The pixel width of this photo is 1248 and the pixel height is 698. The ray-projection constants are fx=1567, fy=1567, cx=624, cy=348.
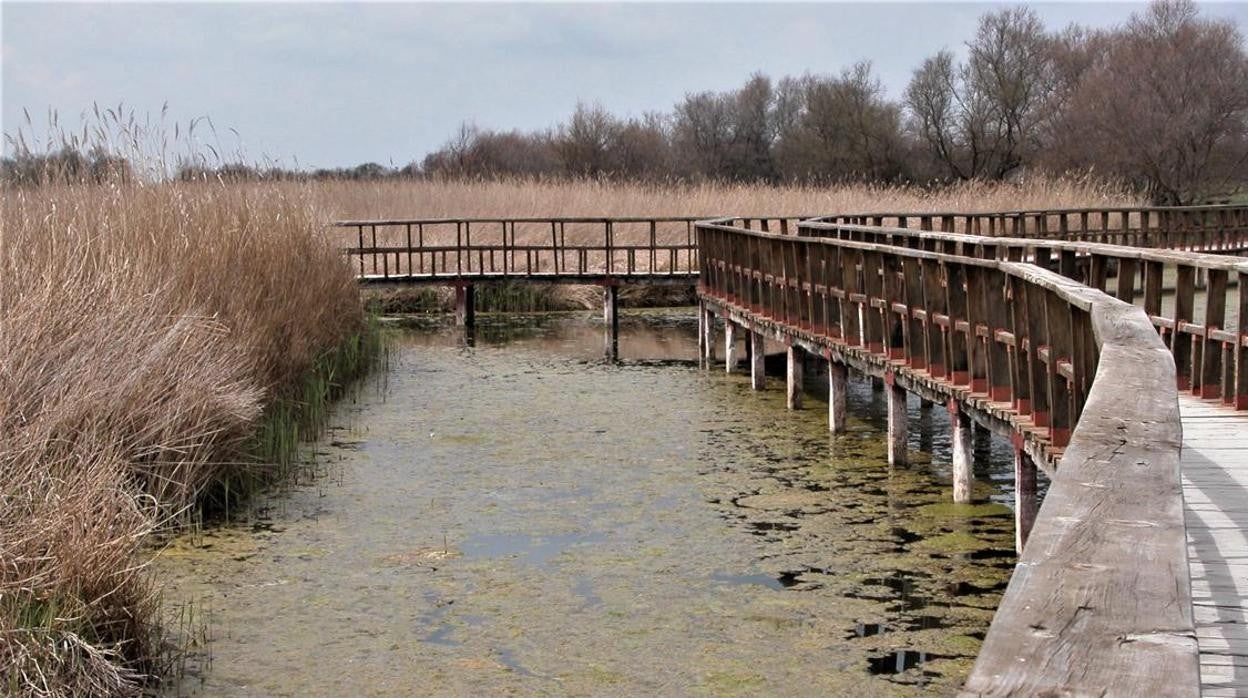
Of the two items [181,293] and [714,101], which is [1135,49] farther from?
[181,293]

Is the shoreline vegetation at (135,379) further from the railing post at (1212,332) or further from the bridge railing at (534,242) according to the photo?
the bridge railing at (534,242)

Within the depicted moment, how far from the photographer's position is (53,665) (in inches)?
221

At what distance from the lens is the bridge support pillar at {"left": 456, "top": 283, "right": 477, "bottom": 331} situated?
925 inches

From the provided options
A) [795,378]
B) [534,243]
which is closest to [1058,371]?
[795,378]

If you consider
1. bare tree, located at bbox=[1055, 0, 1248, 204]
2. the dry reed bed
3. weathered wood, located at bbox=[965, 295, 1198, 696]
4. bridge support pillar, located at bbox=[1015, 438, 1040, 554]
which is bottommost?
bridge support pillar, located at bbox=[1015, 438, 1040, 554]

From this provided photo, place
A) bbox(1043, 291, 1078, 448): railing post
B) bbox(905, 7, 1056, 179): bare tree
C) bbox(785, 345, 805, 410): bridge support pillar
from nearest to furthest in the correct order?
bbox(1043, 291, 1078, 448): railing post
bbox(785, 345, 805, 410): bridge support pillar
bbox(905, 7, 1056, 179): bare tree

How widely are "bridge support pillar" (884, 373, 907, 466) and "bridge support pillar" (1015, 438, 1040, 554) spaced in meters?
2.70

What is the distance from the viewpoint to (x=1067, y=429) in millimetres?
7703

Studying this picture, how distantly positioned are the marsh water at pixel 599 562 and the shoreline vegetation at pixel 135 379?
1.38 ft

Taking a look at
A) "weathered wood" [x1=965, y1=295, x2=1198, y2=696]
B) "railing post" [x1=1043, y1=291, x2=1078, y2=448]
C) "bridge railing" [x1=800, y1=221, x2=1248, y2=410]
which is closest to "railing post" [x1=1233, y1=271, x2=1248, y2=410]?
"bridge railing" [x1=800, y1=221, x2=1248, y2=410]

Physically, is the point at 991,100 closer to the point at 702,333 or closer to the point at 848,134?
the point at 848,134

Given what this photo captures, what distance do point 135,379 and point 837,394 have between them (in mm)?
6217

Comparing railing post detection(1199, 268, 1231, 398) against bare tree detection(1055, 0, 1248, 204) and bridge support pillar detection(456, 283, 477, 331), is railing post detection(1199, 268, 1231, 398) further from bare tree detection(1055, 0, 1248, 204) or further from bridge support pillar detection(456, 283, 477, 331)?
bare tree detection(1055, 0, 1248, 204)

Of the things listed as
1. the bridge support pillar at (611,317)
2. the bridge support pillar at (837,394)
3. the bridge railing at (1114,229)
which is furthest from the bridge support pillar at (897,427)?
the bridge support pillar at (611,317)
